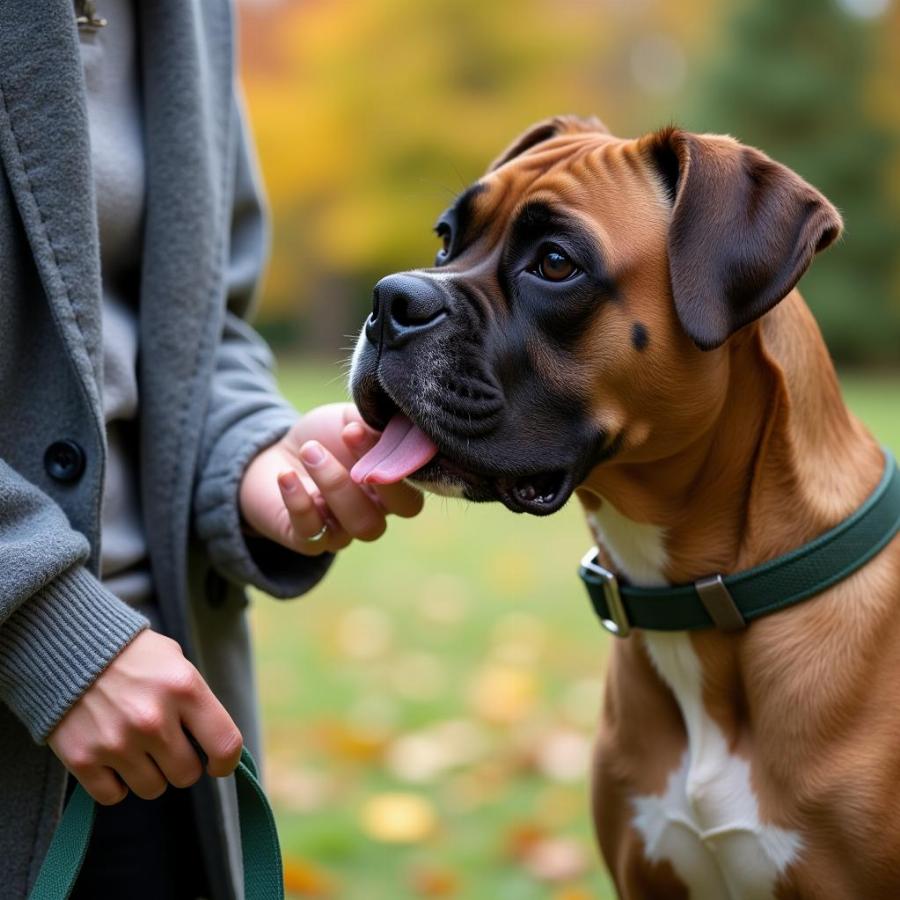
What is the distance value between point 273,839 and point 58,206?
1.17m

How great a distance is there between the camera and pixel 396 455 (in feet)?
8.14

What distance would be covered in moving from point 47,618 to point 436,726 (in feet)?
10.8

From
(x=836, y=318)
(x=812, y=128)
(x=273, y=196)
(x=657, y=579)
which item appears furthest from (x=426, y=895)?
(x=273, y=196)

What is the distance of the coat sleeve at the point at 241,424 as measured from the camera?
2537 mm

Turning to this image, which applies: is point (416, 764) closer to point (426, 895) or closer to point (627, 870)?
point (426, 895)

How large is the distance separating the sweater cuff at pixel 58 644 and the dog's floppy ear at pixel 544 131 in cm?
147

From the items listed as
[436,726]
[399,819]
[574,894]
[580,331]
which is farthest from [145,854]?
[436,726]

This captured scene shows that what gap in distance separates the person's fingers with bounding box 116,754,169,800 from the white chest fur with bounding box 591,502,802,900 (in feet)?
3.54

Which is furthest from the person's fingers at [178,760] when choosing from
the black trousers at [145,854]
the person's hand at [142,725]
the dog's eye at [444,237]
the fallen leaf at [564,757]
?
the fallen leaf at [564,757]

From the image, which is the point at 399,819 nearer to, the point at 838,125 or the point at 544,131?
the point at 544,131

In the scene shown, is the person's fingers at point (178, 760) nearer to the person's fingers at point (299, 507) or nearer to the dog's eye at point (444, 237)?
the person's fingers at point (299, 507)

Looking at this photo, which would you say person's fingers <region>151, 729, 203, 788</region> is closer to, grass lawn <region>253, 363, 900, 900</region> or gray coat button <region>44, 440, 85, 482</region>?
gray coat button <region>44, 440, 85, 482</region>

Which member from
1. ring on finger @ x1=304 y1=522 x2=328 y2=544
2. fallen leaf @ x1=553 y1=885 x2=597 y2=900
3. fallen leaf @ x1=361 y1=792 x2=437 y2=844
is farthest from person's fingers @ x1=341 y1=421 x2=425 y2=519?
fallen leaf @ x1=361 y1=792 x2=437 y2=844

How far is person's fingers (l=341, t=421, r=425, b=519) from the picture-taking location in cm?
246
